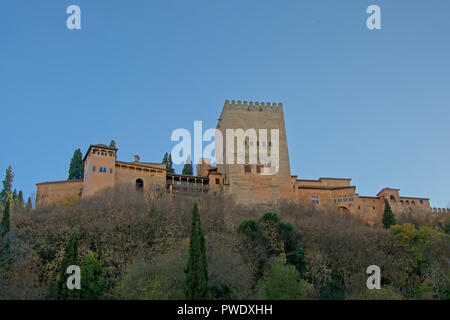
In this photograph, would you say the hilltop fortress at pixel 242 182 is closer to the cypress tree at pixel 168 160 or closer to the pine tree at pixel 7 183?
the cypress tree at pixel 168 160

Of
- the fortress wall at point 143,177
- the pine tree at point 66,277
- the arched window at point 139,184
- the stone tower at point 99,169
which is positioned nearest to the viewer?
the pine tree at point 66,277

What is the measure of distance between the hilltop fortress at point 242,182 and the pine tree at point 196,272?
23.2 metres

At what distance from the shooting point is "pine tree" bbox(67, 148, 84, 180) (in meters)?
51.4

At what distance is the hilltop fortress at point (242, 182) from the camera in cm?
4419

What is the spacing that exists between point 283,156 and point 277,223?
2193 centimetres

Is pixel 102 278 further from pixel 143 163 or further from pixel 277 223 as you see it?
pixel 143 163

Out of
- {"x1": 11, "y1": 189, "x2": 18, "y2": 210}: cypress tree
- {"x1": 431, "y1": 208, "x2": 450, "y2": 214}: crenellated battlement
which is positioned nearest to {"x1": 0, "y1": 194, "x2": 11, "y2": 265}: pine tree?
{"x1": 11, "y1": 189, "x2": 18, "y2": 210}: cypress tree

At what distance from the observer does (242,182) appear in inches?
1996

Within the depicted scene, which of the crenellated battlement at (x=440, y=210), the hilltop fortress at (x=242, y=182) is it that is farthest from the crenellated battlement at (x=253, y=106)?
the crenellated battlement at (x=440, y=210)

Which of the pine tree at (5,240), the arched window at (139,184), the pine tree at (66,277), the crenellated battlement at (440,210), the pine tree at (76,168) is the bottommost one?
the pine tree at (66,277)

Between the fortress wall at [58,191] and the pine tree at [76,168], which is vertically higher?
the pine tree at [76,168]

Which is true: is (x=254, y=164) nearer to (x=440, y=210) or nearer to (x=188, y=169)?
(x=188, y=169)
